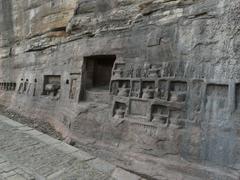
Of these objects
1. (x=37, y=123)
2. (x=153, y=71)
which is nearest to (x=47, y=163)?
(x=153, y=71)

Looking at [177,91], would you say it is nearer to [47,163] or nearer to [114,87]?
[114,87]

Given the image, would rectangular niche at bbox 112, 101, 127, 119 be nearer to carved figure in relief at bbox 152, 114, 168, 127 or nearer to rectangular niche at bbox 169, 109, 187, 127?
carved figure in relief at bbox 152, 114, 168, 127

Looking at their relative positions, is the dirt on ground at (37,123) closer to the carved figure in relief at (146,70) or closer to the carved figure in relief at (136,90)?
the carved figure in relief at (136,90)

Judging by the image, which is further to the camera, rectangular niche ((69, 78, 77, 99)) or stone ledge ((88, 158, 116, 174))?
rectangular niche ((69, 78, 77, 99))

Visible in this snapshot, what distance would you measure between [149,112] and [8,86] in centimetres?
623

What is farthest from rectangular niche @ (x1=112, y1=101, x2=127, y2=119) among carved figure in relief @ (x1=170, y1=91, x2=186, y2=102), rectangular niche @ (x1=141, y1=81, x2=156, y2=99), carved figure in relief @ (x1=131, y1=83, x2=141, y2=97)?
carved figure in relief @ (x1=170, y1=91, x2=186, y2=102)

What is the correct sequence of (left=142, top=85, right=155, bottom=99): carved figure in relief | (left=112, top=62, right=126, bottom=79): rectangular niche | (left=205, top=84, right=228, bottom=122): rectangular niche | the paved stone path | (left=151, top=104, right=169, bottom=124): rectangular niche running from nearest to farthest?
1. (left=205, top=84, right=228, bottom=122): rectangular niche
2. the paved stone path
3. (left=151, top=104, right=169, bottom=124): rectangular niche
4. (left=142, top=85, right=155, bottom=99): carved figure in relief
5. (left=112, top=62, right=126, bottom=79): rectangular niche

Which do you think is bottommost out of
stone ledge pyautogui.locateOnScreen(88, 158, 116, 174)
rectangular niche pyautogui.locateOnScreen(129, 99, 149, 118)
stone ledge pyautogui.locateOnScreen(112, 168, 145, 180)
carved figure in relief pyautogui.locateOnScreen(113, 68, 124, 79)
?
stone ledge pyautogui.locateOnScreen(112, 168, 145, 180)

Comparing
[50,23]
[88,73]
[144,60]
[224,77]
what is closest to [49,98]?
[88,73]

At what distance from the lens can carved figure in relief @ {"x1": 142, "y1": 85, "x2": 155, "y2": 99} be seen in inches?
150

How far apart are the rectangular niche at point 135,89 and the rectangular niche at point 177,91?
571 mm

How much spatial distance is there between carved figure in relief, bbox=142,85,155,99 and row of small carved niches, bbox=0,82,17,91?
554 centimetres

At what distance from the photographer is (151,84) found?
3.90 meters

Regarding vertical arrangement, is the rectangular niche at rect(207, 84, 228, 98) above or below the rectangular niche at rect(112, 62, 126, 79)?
below
